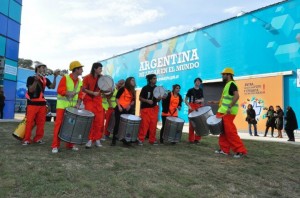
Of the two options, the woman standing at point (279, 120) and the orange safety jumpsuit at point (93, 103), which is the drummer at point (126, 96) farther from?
the woman standing at point (279, 120)

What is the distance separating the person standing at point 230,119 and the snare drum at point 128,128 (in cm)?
194

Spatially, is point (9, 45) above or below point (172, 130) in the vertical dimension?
above

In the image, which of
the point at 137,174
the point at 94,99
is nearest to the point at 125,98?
the point at 94,99

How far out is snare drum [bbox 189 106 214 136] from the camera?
8.04 metres

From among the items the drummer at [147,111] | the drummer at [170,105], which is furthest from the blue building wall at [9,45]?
the drummer at [147,111]

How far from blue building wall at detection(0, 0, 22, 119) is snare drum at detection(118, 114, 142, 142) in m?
14.2

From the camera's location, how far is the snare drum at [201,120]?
8.04 m

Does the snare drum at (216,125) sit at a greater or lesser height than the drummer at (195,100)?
lesser

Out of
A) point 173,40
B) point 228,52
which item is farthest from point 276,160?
point 173,40

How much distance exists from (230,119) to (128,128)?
233 cm

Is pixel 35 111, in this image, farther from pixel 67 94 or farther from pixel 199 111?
pixel 199 111

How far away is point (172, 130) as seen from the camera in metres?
8.41

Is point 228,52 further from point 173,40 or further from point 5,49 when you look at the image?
point 5,49

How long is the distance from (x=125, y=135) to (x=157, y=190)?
3413mm
